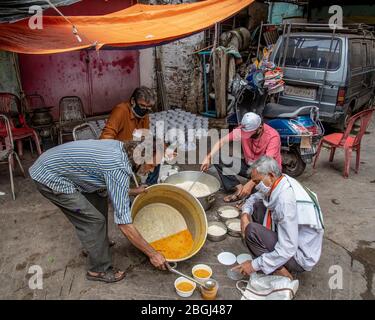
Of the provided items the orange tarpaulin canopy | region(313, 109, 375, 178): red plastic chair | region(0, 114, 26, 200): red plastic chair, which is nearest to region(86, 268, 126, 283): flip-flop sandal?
region(0, 114, 26, 200): red plastic chair

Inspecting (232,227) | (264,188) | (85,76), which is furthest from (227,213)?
(85,76)

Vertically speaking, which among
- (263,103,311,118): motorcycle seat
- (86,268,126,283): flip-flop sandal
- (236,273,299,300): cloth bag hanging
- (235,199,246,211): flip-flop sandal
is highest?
(263,103,311,118): motorcycle seat

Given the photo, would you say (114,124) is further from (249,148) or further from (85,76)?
(85,76)

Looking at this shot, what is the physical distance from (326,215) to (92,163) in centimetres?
287

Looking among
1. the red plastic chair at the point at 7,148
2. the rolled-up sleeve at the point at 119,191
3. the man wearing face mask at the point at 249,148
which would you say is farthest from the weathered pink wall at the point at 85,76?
the rolled-up sleeve at the point at 119,191

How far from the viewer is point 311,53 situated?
591cm

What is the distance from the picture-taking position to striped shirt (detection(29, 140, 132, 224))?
238 cm

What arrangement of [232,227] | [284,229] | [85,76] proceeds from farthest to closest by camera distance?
[85,76] < [232,227] < [284,229]

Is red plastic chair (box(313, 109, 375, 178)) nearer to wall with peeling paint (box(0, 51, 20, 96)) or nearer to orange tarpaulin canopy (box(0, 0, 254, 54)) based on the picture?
orange tarpaulin canopy (box(0, 0, 254, 54))

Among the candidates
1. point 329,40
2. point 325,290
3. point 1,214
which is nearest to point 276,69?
point 329,40

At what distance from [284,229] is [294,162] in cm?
265

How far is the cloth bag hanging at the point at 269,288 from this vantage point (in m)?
2.43

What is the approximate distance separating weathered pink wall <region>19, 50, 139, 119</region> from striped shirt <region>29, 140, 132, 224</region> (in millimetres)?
4369

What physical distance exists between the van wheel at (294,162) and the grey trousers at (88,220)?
3002 mm
